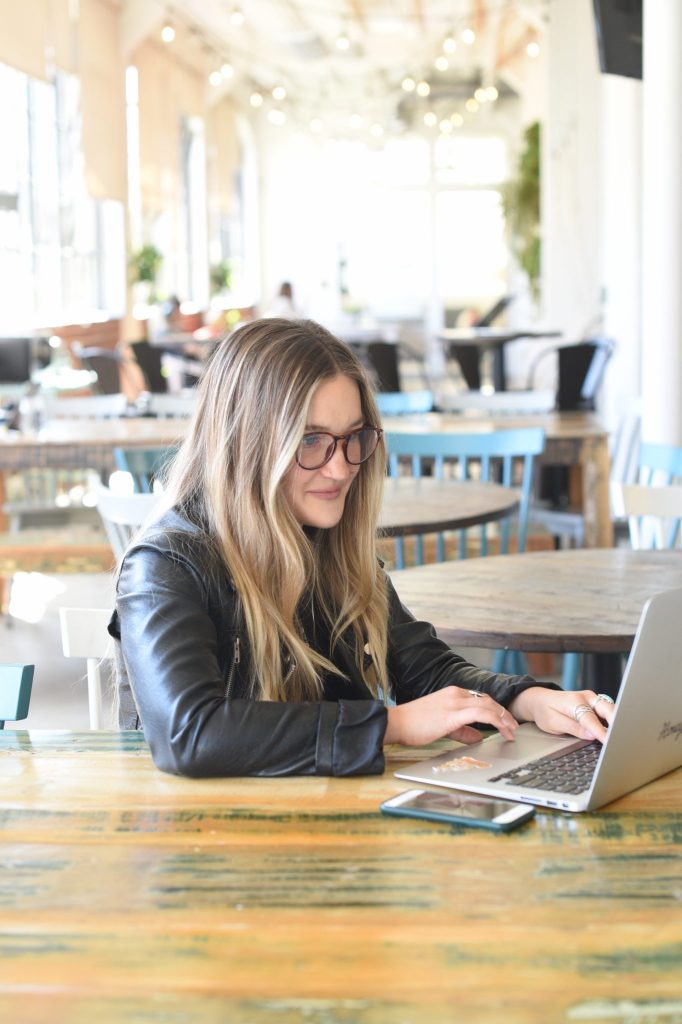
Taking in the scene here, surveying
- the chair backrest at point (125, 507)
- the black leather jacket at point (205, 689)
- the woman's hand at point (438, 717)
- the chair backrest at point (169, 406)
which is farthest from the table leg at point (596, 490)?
the woman's hand at point (438, 717)

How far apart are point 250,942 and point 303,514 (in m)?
0.74

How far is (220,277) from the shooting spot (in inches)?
786

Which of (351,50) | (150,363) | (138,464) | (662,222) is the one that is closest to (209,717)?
(138,464)

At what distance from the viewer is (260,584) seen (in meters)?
1.61

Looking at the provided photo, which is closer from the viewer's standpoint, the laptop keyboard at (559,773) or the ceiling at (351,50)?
the laptop keyboard at (559,773)

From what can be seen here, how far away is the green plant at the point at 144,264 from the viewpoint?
1428 centimetres

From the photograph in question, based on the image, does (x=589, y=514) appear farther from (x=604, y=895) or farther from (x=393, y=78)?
(x=393, y=78)

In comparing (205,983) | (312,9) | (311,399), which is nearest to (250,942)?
(205,983)

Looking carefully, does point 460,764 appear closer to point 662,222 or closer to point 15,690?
point 15,690

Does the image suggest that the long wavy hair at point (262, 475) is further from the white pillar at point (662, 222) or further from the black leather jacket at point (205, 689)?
the white pillar at point (662, 222)

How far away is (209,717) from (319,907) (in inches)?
15.3

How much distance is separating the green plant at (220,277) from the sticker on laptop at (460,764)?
1888 cm

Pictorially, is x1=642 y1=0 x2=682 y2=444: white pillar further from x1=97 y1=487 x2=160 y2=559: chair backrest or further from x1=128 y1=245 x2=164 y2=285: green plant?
x1=128 y1=245 x2=164 y2=285: green plant

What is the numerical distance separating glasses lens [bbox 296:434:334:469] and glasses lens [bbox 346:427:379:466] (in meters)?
0.03
